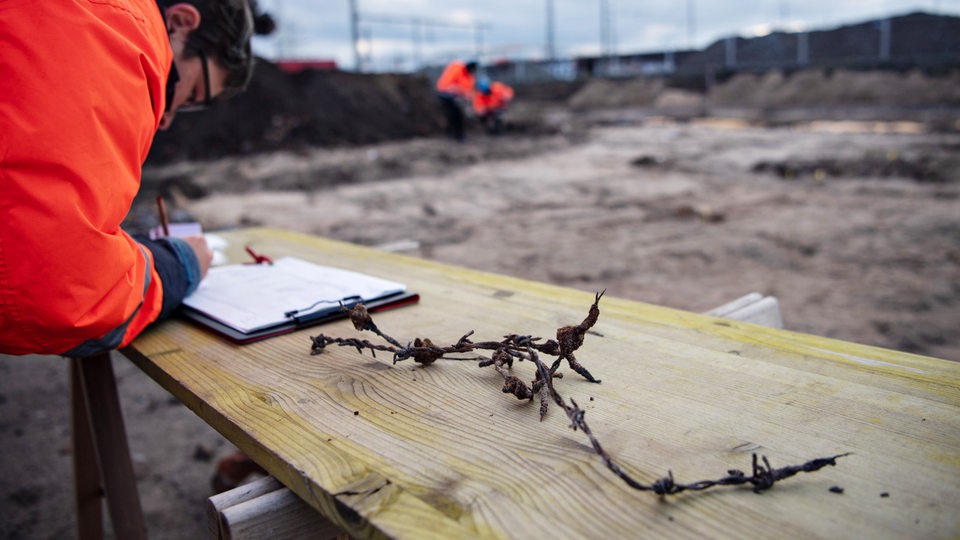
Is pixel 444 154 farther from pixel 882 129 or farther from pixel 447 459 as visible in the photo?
pixel 447 459

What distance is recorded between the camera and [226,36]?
1.69m

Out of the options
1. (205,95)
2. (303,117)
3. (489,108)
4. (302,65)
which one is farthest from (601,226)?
(302,65)

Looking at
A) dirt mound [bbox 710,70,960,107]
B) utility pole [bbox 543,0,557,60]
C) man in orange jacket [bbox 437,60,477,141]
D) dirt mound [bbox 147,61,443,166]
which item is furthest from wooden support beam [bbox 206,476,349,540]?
utility pole [bbox 543,0,557,60]

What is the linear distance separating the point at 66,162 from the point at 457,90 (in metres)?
13.7

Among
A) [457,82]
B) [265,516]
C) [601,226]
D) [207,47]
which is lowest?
[601,226]

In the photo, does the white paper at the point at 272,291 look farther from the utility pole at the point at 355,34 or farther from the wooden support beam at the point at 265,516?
→ the utility pole at the point at 355,34

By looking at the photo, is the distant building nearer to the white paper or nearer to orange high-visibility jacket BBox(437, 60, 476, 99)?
orange high-visibility jacket BBox(437, 60, 476, 99)

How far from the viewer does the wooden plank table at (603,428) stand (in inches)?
28.8

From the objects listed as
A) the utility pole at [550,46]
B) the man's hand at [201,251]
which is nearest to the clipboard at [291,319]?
the man's hand at [201,251]

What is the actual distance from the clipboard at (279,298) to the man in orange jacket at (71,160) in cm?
21

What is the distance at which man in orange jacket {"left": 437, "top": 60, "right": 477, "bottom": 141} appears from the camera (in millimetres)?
14219

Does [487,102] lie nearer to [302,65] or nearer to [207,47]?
[302,65]

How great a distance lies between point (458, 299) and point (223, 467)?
58.3 inches

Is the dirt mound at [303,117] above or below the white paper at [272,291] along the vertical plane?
above
